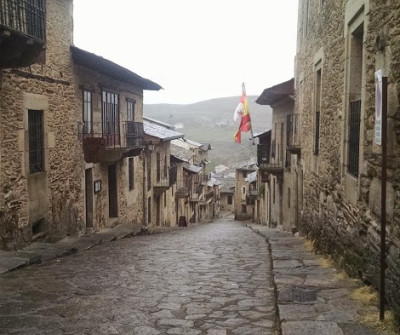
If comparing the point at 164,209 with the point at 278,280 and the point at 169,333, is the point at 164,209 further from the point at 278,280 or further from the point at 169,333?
the point at 169,333

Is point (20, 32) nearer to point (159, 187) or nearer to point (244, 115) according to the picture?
point (244, 115)

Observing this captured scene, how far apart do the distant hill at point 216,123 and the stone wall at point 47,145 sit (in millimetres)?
45835

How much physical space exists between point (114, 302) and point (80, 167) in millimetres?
8040

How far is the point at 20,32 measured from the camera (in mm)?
7664

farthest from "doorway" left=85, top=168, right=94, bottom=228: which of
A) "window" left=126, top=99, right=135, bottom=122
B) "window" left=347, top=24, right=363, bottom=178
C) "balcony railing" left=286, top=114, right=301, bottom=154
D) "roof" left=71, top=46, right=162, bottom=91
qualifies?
"window" left=347, top=24, right=363, bottom=178

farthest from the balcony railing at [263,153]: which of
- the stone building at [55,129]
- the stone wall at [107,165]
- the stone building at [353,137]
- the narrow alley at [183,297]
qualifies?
the narrow alley at [183,297]

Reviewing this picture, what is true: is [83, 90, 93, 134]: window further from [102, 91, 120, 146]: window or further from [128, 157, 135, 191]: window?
[128, 157, 135, 191]: window

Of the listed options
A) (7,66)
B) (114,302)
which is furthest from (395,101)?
(7,66)

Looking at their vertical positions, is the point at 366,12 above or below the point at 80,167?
above

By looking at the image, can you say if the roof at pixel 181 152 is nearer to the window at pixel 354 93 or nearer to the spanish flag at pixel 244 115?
the spanish flag at pixel 244 115

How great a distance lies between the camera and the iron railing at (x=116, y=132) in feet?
45.2

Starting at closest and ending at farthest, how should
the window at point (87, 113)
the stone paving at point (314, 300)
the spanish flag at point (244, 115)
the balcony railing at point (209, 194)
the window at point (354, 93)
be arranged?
1. the stone paving at point (314, 300)
2. the window at point (354, 93)
3. the window at point (87, 113)
4. the spanish flag at point (244, 115)
5. the balcony railing at point (209, 194)

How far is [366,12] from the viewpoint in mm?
5469

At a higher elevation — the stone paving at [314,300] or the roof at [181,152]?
the roof at [181,152]
